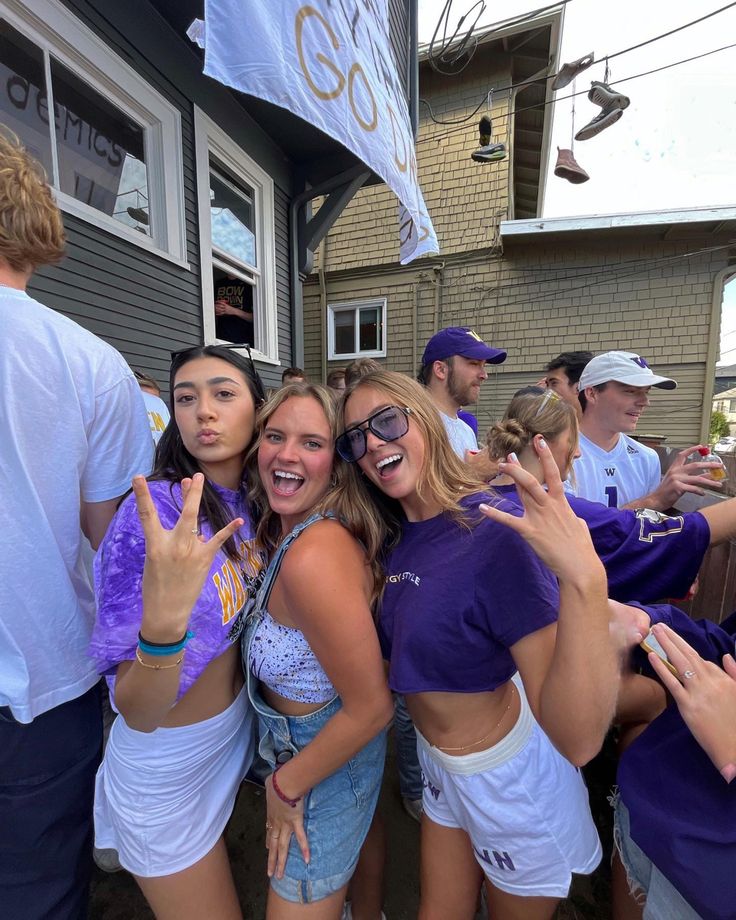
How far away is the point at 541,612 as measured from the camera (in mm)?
1016

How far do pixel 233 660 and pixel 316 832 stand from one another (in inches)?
21.7

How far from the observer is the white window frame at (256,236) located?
4.55m

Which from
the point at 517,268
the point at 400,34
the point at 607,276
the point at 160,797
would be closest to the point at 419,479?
the point at 160,797

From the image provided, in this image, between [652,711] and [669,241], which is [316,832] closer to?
[652,711]

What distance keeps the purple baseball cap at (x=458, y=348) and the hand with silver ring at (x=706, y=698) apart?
8.27 ft

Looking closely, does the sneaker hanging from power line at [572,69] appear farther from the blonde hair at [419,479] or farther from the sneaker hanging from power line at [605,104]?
the blonde hair at [419,479]

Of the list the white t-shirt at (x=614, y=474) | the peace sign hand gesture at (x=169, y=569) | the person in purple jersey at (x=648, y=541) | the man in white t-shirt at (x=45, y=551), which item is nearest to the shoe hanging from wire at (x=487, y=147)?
the white t-shirt at (x=614, y=474)

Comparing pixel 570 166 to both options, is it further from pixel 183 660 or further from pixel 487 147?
pixel 183 660

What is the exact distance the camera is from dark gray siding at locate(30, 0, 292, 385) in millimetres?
3385

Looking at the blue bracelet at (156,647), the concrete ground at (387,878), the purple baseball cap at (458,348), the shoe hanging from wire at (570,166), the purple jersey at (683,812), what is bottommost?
the concrete ground at (387,878)

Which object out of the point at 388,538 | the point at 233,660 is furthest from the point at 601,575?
the point at 233,660

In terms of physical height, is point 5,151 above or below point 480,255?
below

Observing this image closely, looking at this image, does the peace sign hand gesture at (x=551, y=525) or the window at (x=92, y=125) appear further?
the window at (x=92, y=125)

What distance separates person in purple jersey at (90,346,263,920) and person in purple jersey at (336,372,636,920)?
0.44m
